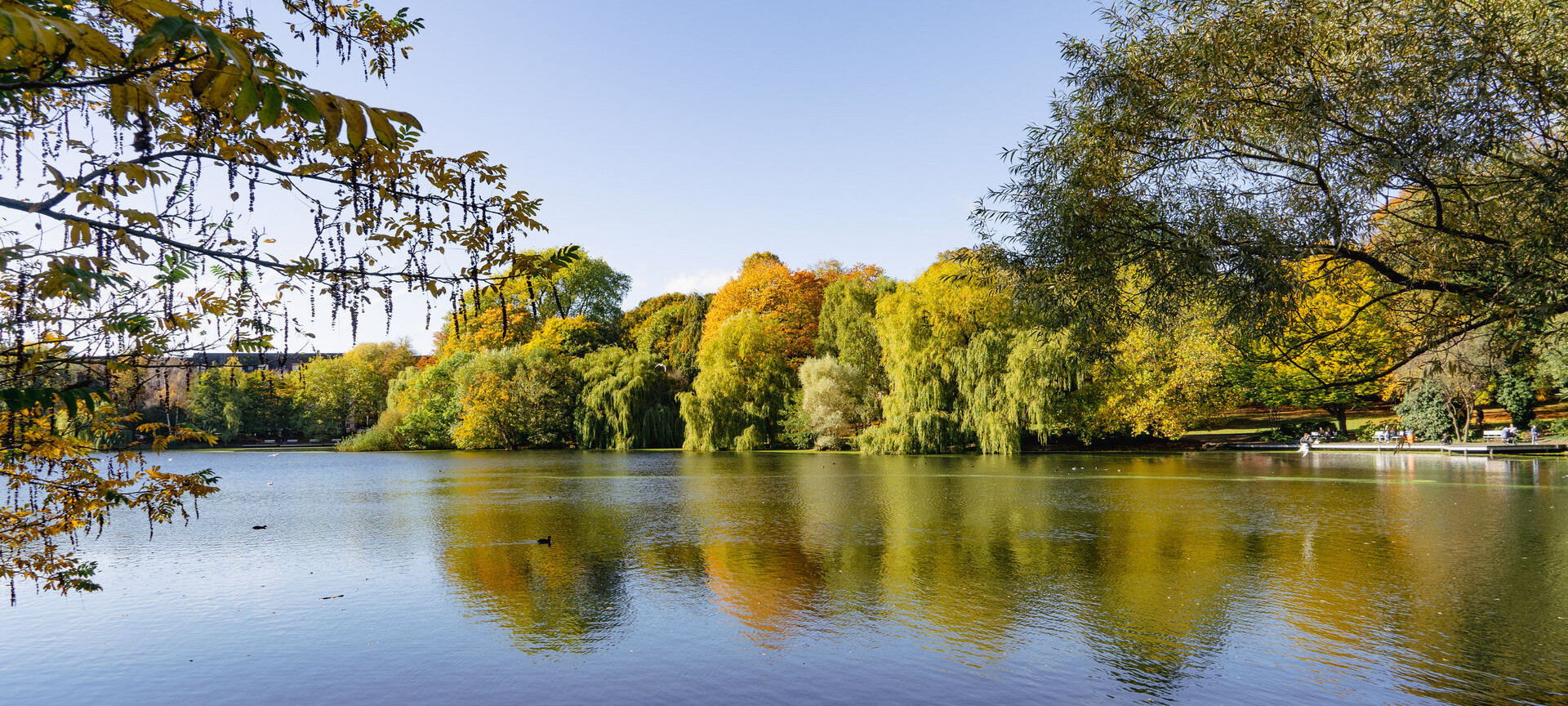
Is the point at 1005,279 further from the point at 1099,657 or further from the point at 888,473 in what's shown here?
the point at 888,473

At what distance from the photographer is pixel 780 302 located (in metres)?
50.1

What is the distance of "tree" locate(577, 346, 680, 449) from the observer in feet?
148

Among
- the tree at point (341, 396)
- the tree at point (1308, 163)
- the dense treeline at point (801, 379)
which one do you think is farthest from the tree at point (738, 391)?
the tree at point (1308, 163)

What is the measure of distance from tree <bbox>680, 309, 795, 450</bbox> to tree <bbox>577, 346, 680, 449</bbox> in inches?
119

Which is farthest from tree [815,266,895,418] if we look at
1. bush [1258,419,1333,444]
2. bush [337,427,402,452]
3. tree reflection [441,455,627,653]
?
bush [337,427,402,452]

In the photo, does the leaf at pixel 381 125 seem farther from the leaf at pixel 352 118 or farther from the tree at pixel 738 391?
the tree at pixel 738 391

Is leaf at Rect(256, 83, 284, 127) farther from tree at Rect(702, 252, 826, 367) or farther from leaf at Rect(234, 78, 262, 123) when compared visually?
tree at Rect(702, 252, 826, 367)

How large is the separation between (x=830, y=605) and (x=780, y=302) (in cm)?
4049

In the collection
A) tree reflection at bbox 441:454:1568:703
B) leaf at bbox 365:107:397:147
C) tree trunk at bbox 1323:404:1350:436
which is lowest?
tree reflection at bbox 441:454:1568:703

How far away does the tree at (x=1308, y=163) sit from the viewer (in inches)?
258

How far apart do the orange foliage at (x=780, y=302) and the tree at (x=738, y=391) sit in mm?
3305

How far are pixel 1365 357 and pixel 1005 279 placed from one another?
33.6 m

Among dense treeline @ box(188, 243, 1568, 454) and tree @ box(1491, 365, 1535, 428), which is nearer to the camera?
tree @ box(1491, 365, 1535, 428)

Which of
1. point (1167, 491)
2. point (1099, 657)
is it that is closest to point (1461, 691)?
point (1099, 657)
